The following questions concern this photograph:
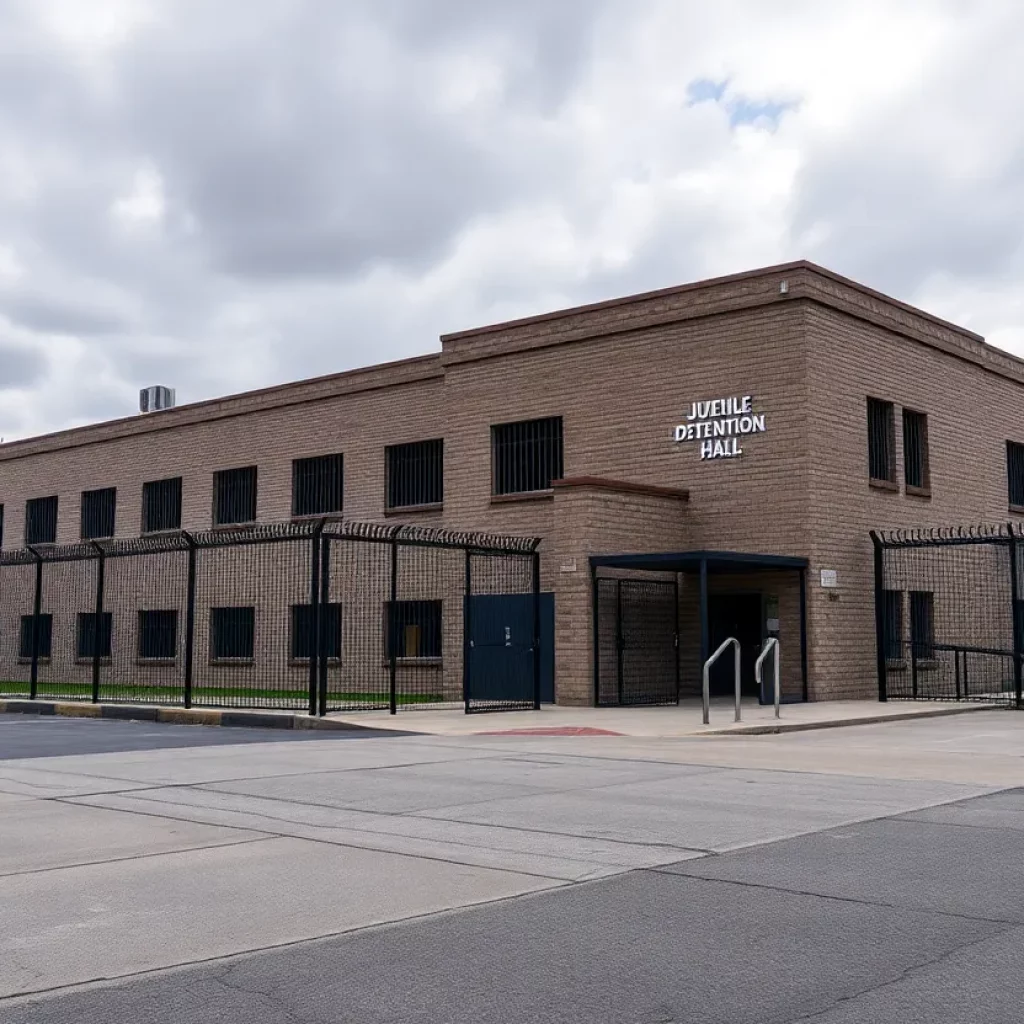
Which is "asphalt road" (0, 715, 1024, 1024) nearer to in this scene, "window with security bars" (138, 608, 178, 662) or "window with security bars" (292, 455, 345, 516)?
"window with security bars" (292, 455, 345, 516)

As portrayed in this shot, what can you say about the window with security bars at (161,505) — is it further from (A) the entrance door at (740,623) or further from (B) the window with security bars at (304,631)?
(A) the entrance door at (740,623)

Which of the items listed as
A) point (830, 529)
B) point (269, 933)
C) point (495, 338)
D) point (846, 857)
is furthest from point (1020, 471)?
point (269, 933)

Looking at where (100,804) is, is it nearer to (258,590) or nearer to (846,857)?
(846,857)

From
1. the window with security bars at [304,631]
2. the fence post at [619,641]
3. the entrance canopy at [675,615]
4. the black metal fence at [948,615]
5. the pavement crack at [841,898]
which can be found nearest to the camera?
the pavement crack at [841,898]

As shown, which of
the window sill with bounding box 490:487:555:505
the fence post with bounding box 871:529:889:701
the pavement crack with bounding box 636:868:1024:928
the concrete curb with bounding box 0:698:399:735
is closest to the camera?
the pavement crack with bounding box 636:868:1024:928

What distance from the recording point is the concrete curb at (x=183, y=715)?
19.3m

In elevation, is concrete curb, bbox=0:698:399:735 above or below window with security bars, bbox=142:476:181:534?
below

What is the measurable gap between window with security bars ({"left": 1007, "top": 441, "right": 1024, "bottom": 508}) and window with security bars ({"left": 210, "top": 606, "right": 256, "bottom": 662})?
59.0ft

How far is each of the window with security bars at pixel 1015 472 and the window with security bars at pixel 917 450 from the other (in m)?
4.37

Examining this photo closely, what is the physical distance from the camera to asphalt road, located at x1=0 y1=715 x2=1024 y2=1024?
500 centimetres

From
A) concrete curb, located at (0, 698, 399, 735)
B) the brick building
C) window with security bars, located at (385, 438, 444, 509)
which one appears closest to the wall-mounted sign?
the brick building

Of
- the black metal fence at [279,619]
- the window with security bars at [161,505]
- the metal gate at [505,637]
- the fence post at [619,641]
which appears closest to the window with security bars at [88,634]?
the black metal fence at [279,619]

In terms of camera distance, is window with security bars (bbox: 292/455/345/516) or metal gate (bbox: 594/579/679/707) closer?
metal gate (bbox: 594/579/679/707)

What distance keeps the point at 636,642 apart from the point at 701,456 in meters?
3.70
